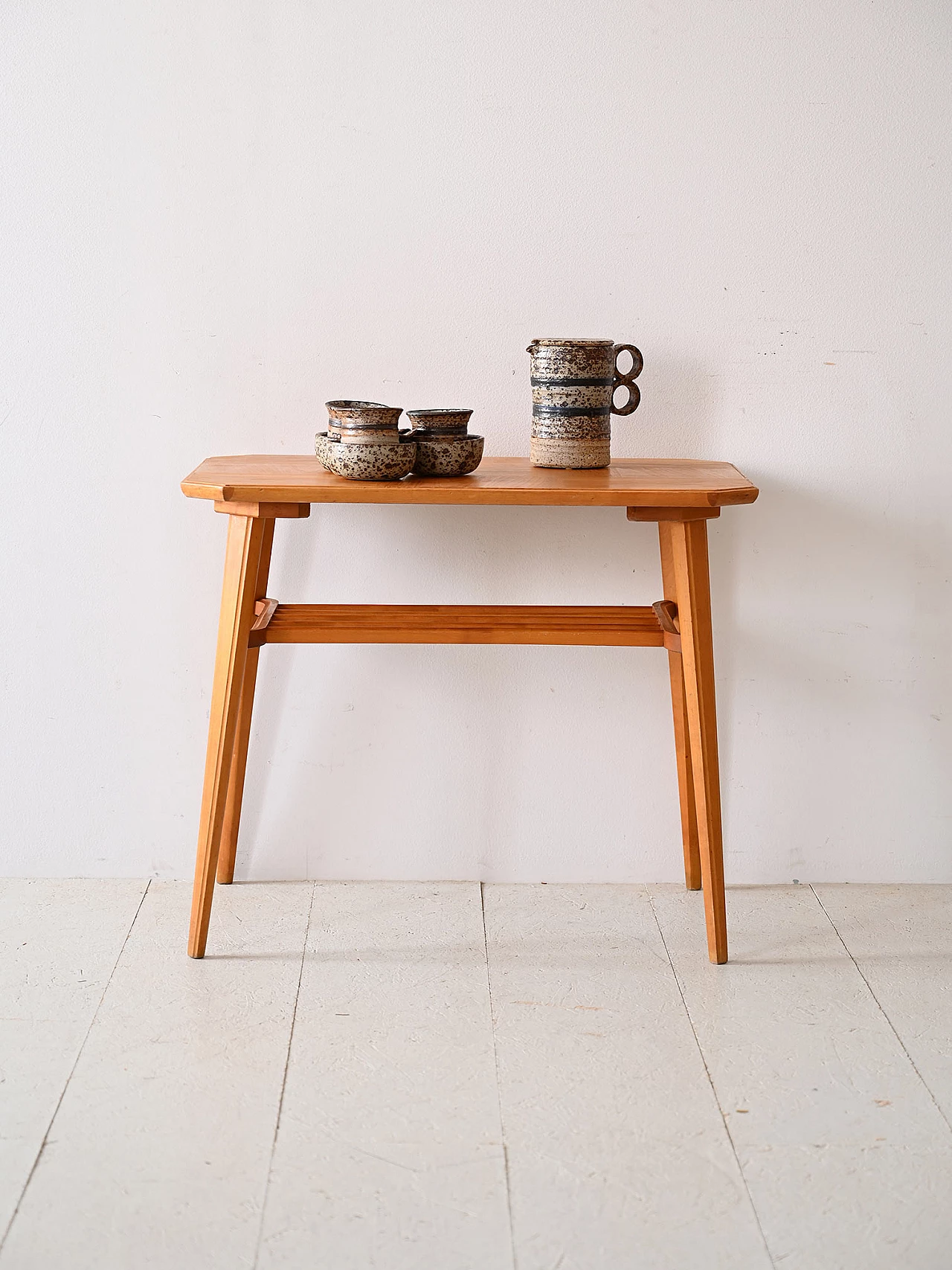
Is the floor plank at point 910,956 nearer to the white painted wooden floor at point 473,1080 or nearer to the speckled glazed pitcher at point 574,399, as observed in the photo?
the white painted wooden floor at point 473,1080

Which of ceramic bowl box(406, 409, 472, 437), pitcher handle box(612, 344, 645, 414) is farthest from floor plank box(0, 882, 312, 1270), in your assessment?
pitcher handle box(612, 344, 645, 414)

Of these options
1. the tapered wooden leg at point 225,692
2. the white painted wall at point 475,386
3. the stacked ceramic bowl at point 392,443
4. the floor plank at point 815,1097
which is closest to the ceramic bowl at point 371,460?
the stacked ceramic bowl at point 392,443

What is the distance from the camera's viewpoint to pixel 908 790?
229cm

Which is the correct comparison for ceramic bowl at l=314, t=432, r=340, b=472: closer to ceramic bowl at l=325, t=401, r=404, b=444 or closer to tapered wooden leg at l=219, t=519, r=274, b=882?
ceramic bowl at l=325, t=401, r=404, b=444

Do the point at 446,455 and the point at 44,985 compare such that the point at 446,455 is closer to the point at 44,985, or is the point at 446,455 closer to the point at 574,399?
the point at 574,399

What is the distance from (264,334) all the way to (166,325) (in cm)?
17

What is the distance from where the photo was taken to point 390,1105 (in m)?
1.61

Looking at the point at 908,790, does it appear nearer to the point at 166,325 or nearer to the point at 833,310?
the point at 833,310

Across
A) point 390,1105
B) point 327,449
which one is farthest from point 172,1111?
point 327,449

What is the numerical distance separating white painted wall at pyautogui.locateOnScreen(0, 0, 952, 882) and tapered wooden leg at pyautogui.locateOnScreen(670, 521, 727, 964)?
0.95ft

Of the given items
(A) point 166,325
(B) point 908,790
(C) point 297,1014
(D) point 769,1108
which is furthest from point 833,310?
(C) point 297,1014

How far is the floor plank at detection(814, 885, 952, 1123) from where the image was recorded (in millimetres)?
1755

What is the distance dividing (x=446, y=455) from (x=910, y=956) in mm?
1128

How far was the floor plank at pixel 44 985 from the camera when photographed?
1553 millimetres
